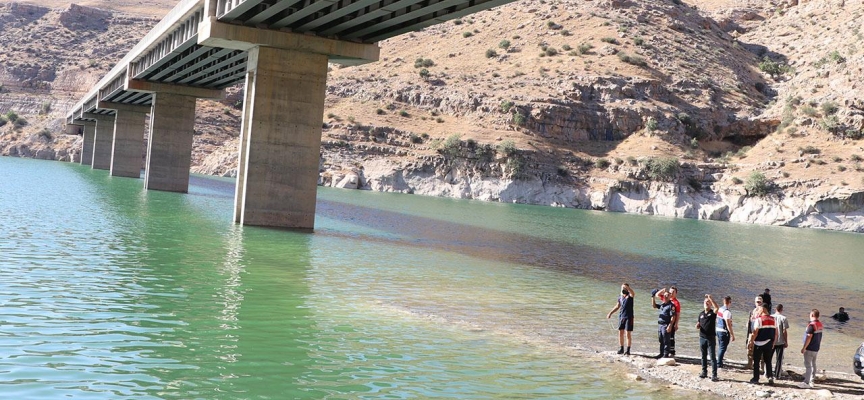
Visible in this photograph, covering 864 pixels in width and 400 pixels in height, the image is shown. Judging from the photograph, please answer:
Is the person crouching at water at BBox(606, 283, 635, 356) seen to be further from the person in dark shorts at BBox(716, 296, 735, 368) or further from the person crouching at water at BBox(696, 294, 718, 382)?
the person in dark shorts at BBox(716, 296, 735, 368)

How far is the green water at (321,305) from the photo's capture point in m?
11.9

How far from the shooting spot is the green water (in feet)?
38.9

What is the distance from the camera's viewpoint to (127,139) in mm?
84375

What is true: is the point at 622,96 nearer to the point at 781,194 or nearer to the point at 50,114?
the point at 781,194

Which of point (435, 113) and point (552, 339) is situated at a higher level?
point (435, 113)

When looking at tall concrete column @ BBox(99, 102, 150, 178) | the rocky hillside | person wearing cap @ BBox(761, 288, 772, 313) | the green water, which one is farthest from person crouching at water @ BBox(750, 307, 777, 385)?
tall concrete column @ BBox(99, 102, 150, 178)

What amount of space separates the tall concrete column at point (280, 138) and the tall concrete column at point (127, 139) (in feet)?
163

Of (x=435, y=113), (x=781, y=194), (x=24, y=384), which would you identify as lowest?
(x=24, y=384)

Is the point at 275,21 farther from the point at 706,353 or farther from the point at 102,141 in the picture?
the point at 102,141

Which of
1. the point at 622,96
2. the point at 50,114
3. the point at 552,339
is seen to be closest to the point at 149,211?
the point at 552,339

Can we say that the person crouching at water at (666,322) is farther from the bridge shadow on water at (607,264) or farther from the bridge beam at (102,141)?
the bridge beam at (102,141)

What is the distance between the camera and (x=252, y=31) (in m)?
36.0

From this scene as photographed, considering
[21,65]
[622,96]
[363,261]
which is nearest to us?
[363,261]

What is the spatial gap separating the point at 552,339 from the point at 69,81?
13946cm
